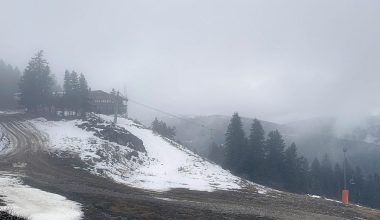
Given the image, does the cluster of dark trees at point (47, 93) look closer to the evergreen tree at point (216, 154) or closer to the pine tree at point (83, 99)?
the pine tree at point (83, 99)

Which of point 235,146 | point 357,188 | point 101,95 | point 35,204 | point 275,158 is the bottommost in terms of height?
point 35,204

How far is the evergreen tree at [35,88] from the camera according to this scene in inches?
3127

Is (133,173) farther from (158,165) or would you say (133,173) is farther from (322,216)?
(322,216)

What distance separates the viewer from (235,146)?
83.2 m

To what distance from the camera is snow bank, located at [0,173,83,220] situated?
25.7 metres

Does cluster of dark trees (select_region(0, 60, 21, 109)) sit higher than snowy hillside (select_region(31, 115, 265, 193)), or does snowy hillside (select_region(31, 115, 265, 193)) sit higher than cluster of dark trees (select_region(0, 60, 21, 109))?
cluster of dark trees (select_region(0, 60, 21, 109))

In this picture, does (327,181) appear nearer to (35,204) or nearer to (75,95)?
(75,95)

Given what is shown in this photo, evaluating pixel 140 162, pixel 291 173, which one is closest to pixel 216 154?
pixel 291 173

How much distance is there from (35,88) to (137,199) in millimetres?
50730

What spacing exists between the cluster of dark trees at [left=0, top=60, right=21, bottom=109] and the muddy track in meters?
45.1

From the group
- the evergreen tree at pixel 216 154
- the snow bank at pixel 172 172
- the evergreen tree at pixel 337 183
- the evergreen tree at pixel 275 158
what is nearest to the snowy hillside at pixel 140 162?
the snow bank at pixel 172 172

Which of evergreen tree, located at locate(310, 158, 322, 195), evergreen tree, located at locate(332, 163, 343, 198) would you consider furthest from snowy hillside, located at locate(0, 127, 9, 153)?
evergreen tree, located at locate(332, 163, 343, 198)

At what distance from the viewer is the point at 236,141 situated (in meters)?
83.9

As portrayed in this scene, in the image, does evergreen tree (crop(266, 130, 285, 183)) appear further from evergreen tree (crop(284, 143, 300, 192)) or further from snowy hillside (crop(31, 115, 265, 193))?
snowy hillside (crop(31, 115, 265, 193))
